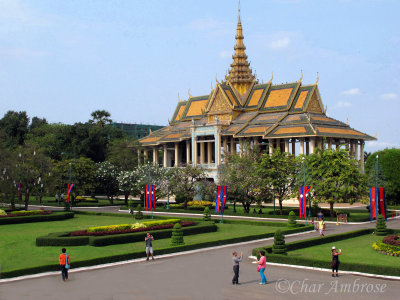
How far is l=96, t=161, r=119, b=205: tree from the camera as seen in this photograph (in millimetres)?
66200

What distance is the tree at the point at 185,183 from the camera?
176 ft

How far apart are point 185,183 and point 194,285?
113ft

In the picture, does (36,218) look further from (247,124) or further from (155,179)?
(247,124)

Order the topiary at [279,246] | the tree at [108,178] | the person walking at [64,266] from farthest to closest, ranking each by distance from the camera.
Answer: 1. the tree at [108,178]
2. the topiary at [279,246]
3. the person walking at [64,266]

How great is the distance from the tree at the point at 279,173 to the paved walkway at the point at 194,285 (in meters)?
23.4

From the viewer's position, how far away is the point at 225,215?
4712 centimetres

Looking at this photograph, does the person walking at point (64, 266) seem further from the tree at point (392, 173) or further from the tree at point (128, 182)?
the tree at point (392, 173)

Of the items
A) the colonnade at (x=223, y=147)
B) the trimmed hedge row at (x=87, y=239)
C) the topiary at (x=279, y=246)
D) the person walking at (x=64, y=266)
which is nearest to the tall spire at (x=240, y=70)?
the colonnade at (x=223, y=147)

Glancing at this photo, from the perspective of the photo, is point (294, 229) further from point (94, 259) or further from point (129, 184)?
point (129, 184)

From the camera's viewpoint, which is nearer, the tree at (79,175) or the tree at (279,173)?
the tree at (279,173)

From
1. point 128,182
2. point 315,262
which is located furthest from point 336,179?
point 128,182

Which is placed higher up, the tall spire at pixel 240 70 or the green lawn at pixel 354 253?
the tall spire at pixel 240 70

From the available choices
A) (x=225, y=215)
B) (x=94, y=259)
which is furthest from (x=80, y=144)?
(x=94, y=259)

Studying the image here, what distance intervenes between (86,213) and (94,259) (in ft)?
95.4
